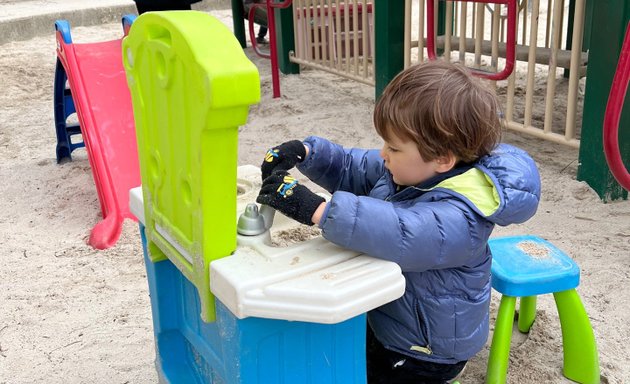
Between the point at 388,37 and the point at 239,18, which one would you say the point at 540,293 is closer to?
the point at 388,37

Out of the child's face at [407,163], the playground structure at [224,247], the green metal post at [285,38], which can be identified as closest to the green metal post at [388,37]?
the green metal post at [285,38]

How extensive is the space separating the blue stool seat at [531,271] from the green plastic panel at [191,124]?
0.77 m

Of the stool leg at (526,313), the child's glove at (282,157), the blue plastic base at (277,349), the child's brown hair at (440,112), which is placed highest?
the child's brown hair at (440,112)

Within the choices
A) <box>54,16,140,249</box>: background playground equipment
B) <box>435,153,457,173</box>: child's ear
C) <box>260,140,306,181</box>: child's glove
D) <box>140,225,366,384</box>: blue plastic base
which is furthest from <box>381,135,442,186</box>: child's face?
<box>54,16,140,249</box>: background playground equipment

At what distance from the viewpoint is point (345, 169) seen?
1530 mm

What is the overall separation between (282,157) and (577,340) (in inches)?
35.0

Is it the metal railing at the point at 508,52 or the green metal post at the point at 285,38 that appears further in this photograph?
the green metal post at the point at 285,38

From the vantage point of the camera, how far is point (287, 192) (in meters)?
1.12

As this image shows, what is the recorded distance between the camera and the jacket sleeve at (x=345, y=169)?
4.83ft

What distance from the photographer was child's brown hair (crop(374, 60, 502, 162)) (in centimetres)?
120

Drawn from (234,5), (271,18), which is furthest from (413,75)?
(234,5)

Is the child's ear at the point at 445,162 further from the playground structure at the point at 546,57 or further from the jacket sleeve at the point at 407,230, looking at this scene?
the playground structure at the point at 546,57

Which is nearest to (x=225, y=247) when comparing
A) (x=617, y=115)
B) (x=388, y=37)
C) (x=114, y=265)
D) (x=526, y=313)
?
(x=526, y=313)

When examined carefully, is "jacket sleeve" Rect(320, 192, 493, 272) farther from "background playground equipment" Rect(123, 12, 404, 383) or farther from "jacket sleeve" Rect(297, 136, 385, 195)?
"jacket sleeve" Rect(297, 136, 385, 195)
